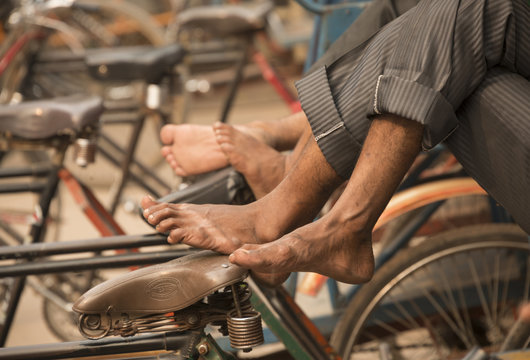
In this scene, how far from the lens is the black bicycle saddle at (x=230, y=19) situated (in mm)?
2803

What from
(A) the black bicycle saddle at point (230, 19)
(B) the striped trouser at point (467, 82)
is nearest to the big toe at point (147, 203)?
(B) the striped trouser at point (467, 82)

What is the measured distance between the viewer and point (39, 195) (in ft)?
5.56

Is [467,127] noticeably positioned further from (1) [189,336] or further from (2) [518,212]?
(1) [189,336]

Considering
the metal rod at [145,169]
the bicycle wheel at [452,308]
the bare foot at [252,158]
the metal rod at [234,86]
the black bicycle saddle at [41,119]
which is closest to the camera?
the bare foot at [252,158]

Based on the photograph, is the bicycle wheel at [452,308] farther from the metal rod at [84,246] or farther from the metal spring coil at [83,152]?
the metal spring coil at [83,152]

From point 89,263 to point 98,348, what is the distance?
18cm

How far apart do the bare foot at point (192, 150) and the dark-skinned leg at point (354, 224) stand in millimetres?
422

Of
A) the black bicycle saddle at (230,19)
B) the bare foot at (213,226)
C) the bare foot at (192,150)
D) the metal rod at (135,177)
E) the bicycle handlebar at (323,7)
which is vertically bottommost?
the bare foot at (213,226)

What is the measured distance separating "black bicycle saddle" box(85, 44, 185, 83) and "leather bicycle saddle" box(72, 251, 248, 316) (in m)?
1.22

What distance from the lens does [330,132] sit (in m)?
1.21

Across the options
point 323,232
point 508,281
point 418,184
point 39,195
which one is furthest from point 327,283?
point 39,195

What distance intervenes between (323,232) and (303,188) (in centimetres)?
13

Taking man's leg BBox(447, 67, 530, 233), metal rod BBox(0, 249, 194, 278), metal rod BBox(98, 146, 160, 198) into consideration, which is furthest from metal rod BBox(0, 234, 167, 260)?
metal rod BBox(98, 146, 160, 198)

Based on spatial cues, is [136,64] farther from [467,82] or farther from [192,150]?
[467,82]
